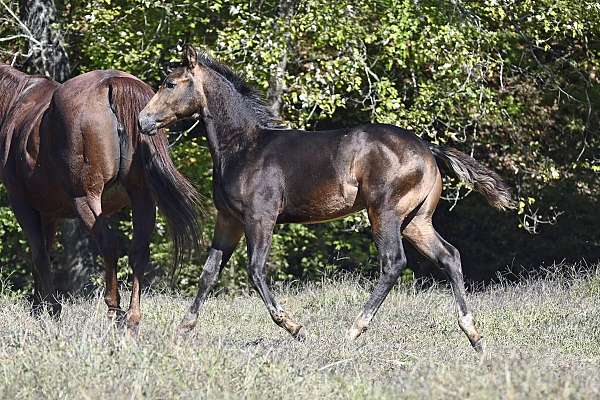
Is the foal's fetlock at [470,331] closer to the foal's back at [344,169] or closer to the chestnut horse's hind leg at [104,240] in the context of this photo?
the foal's back at [344,169]

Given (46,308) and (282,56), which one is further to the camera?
(282,56)

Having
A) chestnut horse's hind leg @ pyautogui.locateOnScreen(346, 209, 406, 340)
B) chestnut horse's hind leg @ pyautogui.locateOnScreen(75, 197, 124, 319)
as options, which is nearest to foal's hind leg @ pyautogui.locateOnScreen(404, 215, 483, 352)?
chestnut horse's hind leg @ pyautogui.locateOnScreen(346, 209, 406, 340)

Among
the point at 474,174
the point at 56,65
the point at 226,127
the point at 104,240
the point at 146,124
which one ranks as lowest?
the point at 56,65

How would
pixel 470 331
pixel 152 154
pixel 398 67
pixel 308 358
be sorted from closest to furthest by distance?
pixel 308 358 < pixel 470 331 < pixel 152 154 < pixel 398 67

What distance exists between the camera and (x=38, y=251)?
8570mm

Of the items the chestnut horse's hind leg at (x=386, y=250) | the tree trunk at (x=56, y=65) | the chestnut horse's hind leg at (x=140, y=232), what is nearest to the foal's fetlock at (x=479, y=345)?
the chestnut horse's hind leg at (x=386, y=250)

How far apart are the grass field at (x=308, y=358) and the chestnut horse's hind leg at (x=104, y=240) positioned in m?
0.35

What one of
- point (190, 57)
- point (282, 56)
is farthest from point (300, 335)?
point (282, 56)

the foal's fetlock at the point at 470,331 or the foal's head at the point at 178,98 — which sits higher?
the foal's head at the point at 178,98

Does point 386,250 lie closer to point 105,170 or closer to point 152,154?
point 152,154

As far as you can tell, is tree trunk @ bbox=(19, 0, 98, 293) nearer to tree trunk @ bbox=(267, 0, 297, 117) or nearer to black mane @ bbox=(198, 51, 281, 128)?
tree trunk @ bbox=(267, 0, 297, 117)

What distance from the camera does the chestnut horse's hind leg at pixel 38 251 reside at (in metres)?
8.59

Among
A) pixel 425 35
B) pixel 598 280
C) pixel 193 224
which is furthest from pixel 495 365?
pixel 425 35

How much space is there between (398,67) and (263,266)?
22.2 ft
